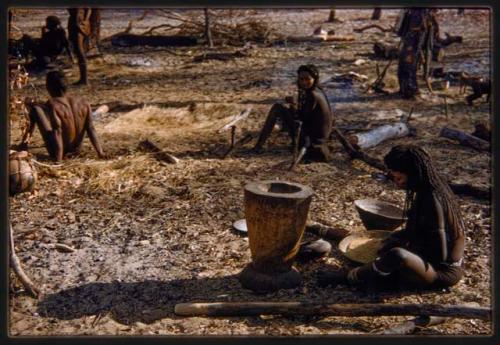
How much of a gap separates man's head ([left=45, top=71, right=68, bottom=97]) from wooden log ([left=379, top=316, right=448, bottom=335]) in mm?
5200

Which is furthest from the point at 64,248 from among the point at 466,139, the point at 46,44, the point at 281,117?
the point at 46,44

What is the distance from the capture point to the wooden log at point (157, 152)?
25.6 feet

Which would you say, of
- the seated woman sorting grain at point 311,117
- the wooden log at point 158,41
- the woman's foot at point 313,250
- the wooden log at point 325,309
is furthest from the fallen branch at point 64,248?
the wooden log at point 158,41

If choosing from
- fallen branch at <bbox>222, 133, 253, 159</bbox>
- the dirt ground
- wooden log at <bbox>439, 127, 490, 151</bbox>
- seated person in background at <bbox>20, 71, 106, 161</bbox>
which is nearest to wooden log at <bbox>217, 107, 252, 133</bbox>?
the dirt ground

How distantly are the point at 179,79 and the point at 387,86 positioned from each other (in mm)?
4261

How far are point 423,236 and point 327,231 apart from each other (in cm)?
126

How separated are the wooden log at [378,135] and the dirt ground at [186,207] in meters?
0.14

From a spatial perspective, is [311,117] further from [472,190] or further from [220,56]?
[220,56]

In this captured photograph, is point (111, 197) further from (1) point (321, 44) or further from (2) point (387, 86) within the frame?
(1) point (321, 44)

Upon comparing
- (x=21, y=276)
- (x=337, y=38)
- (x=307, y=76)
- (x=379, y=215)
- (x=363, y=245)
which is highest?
(x=337, y=38)

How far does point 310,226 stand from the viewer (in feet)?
19.5

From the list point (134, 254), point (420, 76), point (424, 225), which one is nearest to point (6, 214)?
point (134, 254)

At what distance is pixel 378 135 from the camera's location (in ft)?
28.5

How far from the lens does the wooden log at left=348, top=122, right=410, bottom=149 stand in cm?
837
